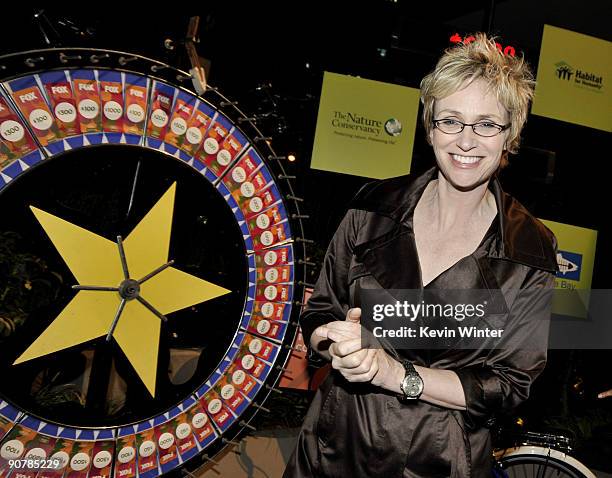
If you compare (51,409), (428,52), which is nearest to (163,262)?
(51,409)

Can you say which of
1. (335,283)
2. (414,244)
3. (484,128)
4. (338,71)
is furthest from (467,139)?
(338,71)

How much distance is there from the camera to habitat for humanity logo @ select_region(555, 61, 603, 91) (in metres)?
3.08

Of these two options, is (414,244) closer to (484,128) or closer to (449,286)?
(449,286)

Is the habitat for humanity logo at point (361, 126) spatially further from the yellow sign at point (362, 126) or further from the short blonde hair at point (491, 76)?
the short blonde hair at point (491, 76)

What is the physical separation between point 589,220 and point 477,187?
8.84 ft

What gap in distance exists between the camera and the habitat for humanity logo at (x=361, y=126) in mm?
Answer: 2721

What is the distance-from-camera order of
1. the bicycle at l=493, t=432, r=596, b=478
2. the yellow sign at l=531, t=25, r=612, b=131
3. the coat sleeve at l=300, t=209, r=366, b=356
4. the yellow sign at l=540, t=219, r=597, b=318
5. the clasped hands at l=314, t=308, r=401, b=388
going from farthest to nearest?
the yellow sign at l=540, t=219, r=597, b=318 → the yellow sign at l=531, t=25, r=612, b=131 → the bicycle at l=493, t=432, r=596, b=478 → the coat sleeve at l=300, t=209, r=366, b=356 → the clasped hands at l=314, t=308, r=401, b=388

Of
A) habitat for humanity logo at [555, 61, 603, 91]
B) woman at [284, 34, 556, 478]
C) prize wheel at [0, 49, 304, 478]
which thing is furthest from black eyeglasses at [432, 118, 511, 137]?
habitat for humanity logo at [555, 61, 603, 91]

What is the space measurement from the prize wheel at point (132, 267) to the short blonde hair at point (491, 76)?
0.72 metres

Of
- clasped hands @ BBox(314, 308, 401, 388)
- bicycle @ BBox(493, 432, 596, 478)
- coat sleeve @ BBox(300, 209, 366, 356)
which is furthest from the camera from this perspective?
bicycle @ BBox(493, 432, 596, 478)

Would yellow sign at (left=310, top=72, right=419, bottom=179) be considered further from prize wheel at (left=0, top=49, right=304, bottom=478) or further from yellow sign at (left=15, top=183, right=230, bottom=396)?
yellow sign at (left=15, top=183, right=230, bottom=396)

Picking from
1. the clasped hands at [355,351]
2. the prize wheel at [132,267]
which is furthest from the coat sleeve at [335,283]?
the prize wheel at [132,267]

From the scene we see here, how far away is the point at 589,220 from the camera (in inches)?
149

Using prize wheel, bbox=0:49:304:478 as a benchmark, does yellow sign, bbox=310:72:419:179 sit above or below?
above
